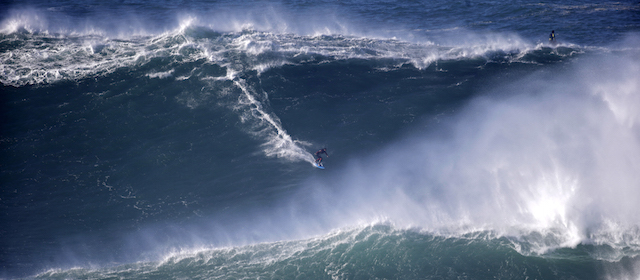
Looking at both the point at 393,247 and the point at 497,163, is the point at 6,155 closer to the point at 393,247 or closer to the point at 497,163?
the point at 393,247

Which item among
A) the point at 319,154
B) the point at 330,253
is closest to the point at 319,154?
the point at 319,154

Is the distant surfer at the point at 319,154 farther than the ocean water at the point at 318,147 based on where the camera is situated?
Yes

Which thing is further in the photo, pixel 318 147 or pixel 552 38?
pixel 552 38

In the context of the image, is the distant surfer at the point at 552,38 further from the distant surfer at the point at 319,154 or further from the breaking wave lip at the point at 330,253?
the distant surfer at the point at 319,154

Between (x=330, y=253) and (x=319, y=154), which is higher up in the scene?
(x=319, y=154)

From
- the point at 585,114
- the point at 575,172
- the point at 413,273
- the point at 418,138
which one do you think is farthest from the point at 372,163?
the point at 585,114

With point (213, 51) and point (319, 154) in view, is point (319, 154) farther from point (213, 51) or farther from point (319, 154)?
point (213, 51)

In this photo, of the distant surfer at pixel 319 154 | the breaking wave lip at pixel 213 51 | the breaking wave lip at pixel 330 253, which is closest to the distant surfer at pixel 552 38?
the breaking wave lip at pixel 213 51

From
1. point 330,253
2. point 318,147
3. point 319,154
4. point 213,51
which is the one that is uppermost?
point 213,51

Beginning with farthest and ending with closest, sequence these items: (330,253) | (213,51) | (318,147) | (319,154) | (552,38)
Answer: (552,38), (213,51), (318,147), (319,154), (330,253)

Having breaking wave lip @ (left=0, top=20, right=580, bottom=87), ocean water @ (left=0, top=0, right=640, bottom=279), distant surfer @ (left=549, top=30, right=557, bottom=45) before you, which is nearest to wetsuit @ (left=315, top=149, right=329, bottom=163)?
ocean water @ (left=0, top=0, right=640, bottom=279)
